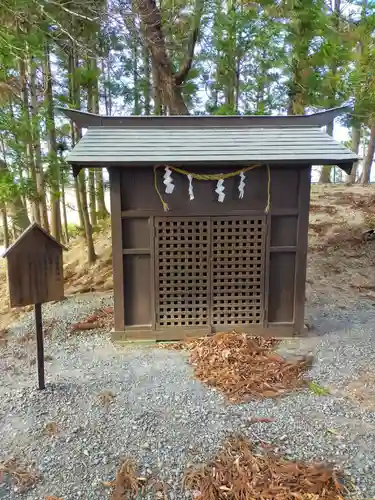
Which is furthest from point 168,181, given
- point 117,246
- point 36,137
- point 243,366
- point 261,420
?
point 36,137

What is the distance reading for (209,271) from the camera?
173 inches

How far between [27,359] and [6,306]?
12.3ft

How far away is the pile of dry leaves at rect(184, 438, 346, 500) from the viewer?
2129 mm

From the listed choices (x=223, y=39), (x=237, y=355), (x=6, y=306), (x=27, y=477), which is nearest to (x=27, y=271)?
(x=27, y=477)

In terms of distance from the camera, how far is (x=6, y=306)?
7.42m

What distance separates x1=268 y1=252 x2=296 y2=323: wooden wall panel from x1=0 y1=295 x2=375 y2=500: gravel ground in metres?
0.37

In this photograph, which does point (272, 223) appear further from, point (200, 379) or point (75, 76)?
point (75, 76)

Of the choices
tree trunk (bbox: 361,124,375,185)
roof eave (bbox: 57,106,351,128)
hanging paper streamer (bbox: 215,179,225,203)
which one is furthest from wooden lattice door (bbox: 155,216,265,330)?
tree trunk (bbox: 361,124,375,185)

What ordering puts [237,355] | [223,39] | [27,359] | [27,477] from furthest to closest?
[223,39] → [27,359] → [237,355] → [27,477]

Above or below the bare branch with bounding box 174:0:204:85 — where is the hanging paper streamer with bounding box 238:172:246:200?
below

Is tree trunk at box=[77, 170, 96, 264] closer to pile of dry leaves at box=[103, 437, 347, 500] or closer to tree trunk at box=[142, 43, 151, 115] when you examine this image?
tree trunk at box=[142, 43, 151, 115]

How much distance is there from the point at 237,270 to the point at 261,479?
2468mm

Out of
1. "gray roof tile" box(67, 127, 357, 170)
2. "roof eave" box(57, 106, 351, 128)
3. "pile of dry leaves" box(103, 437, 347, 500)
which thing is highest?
"roof eave" box(57, 106, 351, 128)

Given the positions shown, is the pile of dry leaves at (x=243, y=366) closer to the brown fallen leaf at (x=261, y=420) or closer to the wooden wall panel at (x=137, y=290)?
the brown fallen leaf at (x=261, y=420)
